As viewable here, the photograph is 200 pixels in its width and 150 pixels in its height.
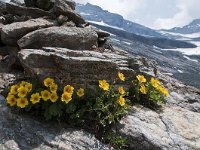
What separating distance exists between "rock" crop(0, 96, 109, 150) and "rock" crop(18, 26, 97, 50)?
260 cm

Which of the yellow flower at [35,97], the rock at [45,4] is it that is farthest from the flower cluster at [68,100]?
the rock at [45,4]

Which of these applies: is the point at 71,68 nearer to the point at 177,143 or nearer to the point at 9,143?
the point at 9,143

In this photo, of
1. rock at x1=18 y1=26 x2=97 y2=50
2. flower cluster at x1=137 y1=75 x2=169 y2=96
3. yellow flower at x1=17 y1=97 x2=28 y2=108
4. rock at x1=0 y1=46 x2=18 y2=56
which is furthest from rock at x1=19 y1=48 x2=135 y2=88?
rock at x1=0 y1=46 x2=18 y2=56

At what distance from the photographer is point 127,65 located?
1075cm

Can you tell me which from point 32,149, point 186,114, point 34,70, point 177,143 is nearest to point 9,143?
point 32,149

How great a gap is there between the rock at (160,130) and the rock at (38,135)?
30.3 inches

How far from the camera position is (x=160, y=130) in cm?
952

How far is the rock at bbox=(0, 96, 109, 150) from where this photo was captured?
843 cm

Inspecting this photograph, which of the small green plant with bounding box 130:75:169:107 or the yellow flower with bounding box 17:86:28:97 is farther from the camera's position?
the small green plant with bounding box 130:75:169:107

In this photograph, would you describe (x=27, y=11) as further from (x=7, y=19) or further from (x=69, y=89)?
(x=69, y=89)

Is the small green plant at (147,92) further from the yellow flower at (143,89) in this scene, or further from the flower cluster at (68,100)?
the flower cluster at (68,100)

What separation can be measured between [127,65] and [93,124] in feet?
7.52

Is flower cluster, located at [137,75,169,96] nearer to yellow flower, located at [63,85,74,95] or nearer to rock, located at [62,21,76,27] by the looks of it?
yellow flower, located at [63,85,74,95]

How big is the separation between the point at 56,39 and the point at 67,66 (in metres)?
2.16
